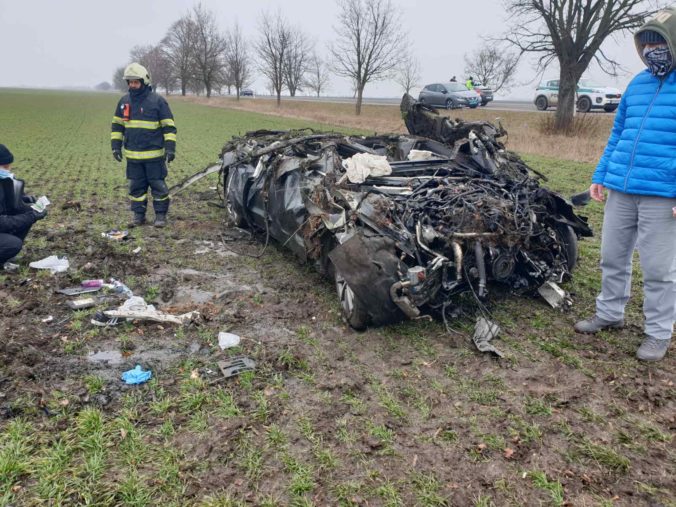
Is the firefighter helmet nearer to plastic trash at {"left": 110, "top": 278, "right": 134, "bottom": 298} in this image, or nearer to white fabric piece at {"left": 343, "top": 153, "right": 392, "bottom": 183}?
plastic trash at {"left": 110, "top": 278, "right": 134, "bottom": 298}

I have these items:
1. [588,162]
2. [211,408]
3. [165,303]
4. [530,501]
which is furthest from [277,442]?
[588,162]

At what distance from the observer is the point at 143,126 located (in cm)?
593

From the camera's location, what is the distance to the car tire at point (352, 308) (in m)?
3.56

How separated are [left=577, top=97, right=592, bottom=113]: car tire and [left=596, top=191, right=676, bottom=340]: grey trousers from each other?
64.0ft

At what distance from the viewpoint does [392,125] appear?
831 inches

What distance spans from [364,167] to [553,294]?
194cm

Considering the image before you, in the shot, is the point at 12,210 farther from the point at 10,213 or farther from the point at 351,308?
the point at 351,308

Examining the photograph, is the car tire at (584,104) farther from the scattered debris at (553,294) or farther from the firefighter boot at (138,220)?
the firefighter boot at (138,220)

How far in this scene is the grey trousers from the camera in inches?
121

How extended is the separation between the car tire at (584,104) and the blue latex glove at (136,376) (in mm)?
21639

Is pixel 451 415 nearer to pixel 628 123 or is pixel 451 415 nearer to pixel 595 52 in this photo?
pixel 628 123

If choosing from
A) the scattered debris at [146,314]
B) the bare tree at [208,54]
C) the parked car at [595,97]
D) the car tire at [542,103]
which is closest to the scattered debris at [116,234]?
the scattered debris at [146,314]

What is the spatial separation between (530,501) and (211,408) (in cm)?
172

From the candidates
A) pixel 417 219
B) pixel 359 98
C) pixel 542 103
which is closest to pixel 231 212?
pixel 417 219
